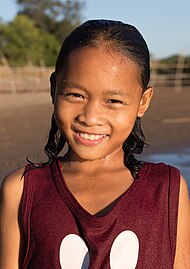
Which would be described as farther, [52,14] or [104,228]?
[52,14]

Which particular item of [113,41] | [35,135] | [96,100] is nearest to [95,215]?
[96,100]

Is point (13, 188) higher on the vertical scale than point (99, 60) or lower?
lower

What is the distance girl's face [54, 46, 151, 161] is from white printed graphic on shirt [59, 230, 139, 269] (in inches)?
8.6

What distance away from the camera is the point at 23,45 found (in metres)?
40.0

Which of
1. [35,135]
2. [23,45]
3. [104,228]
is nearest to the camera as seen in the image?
[104,228]

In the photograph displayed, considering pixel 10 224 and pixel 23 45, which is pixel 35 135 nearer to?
pixel 10 224

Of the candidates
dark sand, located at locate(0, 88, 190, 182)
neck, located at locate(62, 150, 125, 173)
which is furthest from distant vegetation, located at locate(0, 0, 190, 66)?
neck, located at locate(62, 150, 125, 173)

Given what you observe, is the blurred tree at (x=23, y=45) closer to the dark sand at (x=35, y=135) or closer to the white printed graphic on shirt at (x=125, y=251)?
the dark sand at (x=35, y=135)

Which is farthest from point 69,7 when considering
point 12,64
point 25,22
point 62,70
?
point 62,70

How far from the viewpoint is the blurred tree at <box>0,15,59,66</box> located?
38894 mm

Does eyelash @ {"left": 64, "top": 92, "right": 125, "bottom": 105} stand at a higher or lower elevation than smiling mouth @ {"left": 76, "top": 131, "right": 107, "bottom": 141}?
higher

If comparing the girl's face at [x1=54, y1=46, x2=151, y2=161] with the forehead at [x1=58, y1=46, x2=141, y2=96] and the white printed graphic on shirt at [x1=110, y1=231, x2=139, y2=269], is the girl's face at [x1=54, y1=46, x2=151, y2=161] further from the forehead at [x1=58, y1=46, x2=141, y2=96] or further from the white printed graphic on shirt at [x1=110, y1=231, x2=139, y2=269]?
the white printed graphic on shirt at [x1=110, y1=231, x2=139, y2=269]

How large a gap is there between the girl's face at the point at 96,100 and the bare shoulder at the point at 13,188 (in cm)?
17

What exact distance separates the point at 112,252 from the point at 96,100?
38 cm
